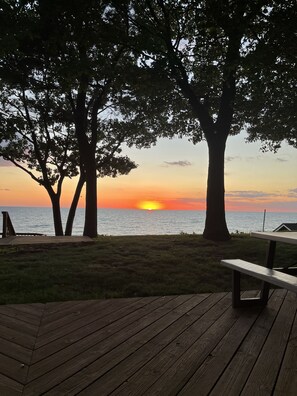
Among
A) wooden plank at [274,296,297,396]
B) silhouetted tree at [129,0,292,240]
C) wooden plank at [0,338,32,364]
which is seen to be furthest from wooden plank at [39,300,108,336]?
silhouetted tree at [129,0,292,240]

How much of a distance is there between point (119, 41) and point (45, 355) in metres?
11.1

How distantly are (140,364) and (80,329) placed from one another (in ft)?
3.43

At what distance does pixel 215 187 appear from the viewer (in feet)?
39.9

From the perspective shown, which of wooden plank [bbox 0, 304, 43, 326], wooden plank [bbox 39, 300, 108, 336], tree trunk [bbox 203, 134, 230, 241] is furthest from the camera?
tree trunk [bbox 203, 134, 230, 241]

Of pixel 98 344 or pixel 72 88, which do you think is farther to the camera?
pixel 72 88

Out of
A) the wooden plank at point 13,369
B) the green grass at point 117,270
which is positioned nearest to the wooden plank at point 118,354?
the wooden plank at point 13,369

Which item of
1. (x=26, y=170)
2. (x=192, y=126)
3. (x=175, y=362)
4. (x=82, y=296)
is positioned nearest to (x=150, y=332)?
(x=175, y=362)

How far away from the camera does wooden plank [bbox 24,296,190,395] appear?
2619 millimetres

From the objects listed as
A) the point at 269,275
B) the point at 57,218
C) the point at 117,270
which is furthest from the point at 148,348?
the point at 57,218

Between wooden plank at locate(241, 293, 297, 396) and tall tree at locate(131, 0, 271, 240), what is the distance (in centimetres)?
761

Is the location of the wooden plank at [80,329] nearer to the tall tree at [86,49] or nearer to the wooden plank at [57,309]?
the wooden plank at [57,309]

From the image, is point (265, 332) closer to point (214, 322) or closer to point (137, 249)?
point (214, 322)

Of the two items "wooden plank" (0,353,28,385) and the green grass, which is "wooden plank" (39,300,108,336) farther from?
"wooden plank" (0,353,28,385)

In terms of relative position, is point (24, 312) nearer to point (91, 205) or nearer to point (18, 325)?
point (18, 325)
